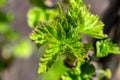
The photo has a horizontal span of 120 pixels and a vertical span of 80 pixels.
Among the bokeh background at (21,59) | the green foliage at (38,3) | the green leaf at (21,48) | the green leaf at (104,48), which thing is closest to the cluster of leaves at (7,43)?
the green leaf at (21,48)

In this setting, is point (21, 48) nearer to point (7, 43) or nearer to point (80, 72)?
point (7, 43)

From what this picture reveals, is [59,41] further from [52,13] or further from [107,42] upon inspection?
[52,13]

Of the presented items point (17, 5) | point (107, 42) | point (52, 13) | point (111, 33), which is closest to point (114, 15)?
point (111, 33)

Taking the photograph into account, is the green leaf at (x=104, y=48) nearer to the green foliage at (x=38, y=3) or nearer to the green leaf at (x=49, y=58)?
the green leaf at (x=49, y=58)

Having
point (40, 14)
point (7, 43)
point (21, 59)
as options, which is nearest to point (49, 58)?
point (40, 14)

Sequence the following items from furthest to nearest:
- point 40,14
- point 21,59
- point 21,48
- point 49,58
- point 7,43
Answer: point 21,59, point 21,48, point 7,43, point 40,14, point 49,58

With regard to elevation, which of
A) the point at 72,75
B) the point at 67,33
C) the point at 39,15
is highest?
the point at 39,15

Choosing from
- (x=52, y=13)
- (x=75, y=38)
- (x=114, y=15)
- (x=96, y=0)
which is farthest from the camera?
(x=96, y=0)

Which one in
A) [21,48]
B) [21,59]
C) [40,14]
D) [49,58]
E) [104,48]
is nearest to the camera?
[49,58]
